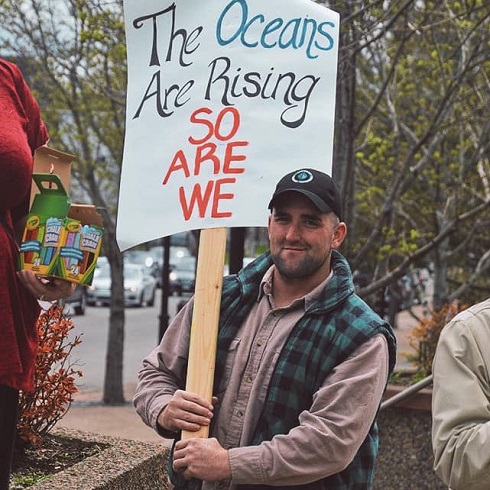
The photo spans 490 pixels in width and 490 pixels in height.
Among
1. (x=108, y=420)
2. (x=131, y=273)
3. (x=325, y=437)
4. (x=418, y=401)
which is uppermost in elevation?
(x=325, y=437)

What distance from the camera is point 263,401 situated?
235cm

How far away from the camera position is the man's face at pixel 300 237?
2396mm

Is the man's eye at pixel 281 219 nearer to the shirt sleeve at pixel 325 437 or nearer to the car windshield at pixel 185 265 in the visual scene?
the shirt sleeve at pixel 325 437

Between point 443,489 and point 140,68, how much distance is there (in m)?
3.93

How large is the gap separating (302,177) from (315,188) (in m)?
0.07

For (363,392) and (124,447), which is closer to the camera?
(363,392)

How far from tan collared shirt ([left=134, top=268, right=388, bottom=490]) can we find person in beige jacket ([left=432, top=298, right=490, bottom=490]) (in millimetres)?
172

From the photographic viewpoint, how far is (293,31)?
277 cm

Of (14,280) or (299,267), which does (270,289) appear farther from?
(14,280)

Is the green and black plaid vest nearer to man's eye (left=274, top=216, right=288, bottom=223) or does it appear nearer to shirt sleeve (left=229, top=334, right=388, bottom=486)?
→ shirt sleeve (left=229, top=334, right=388, bottom=486)

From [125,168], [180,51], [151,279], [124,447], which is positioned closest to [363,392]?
[125,168]

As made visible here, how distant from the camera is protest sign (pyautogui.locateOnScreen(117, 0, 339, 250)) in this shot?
8.82 ft

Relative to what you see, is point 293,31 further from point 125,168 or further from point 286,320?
point 286,320

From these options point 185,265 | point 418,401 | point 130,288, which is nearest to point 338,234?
point 418,401
